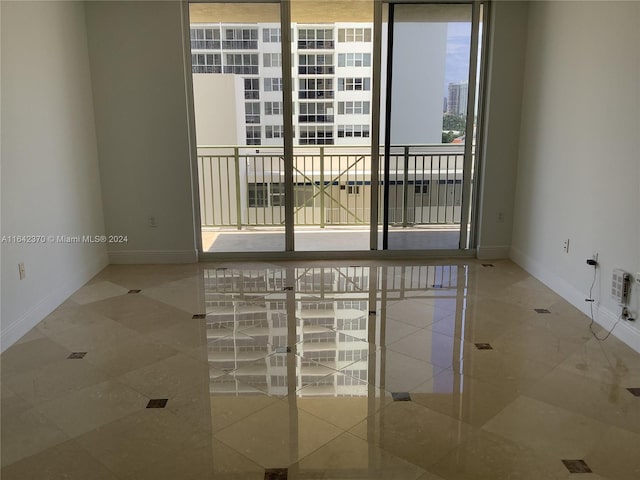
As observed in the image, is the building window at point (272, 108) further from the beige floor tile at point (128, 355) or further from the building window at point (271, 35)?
the beige floor tile at point (128, 355)

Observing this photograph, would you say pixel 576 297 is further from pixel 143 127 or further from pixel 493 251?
pixel 143 127

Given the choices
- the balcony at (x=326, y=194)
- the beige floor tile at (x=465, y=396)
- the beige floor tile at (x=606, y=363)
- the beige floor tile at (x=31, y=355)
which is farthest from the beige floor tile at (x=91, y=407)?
the balcony at (x=326, y=194)

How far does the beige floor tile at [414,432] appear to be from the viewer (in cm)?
218

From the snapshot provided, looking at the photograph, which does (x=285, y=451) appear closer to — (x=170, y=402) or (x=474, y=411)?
(x=170, y=402)

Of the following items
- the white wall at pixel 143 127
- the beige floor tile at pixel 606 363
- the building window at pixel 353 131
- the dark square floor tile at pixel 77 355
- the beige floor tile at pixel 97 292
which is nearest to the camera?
the beige floor tile at pixel 606 363

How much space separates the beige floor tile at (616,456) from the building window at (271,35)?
13.5 feet

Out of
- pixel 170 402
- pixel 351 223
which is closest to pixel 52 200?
pixel 170 402

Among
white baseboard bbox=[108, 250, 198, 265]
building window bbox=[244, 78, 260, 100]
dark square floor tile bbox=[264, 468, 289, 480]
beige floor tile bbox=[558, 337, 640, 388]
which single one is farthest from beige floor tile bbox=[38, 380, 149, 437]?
building window bbox=[244, 78, 260, 100]

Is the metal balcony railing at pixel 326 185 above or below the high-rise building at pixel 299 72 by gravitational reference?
below

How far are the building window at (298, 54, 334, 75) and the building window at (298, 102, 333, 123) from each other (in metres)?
0.30

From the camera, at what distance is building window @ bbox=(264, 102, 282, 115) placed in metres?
5.02

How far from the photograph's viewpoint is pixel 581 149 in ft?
12.4

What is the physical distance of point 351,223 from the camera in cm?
669

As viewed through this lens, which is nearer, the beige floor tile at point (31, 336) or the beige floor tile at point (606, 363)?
the beige floor tile at point (606, 363)
